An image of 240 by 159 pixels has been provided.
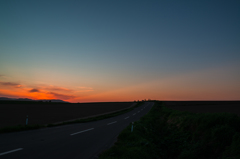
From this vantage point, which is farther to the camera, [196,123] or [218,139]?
[196,123]

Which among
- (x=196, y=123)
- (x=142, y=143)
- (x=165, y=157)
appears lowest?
(x=165, y=157)

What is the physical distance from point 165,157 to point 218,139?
10.4 ft

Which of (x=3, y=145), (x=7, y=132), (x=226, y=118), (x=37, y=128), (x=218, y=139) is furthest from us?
(x=37, y=128)

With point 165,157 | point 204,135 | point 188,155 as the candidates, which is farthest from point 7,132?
point 204,135

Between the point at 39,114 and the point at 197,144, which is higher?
the point at 197,144

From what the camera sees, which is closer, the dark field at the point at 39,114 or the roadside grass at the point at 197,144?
the roadside grass at the point at 197,144

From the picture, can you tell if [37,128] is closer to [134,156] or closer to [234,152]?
[134,156]

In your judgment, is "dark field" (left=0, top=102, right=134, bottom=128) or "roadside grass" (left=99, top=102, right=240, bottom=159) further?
"dark field" (left=0, top=102, right=134, bottom=128)

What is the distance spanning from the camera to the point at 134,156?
7.12 meters

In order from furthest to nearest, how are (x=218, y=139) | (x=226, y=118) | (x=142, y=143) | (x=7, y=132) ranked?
(x=7, y=132), (x=226, y=118), (x=142, y=143), (x=218, y=139)

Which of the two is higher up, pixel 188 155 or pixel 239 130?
pixel 239 130

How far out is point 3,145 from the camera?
783cm

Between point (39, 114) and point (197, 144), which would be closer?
point (197, 144)

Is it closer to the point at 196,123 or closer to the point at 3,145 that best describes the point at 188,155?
the point at 196,123
